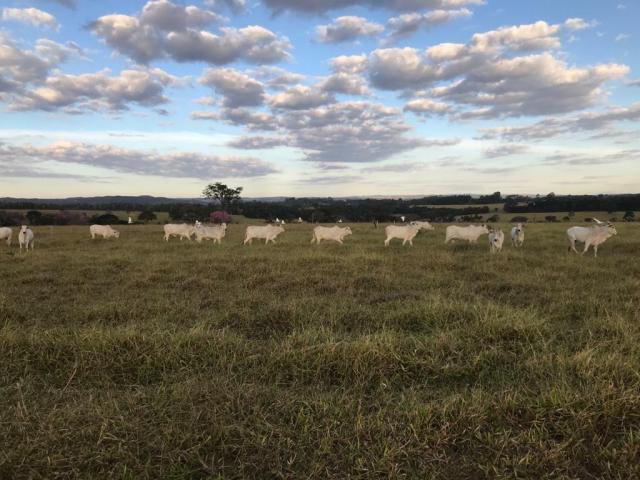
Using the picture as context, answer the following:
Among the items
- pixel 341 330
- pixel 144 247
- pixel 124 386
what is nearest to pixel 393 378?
pixel 341 330

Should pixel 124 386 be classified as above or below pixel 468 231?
below

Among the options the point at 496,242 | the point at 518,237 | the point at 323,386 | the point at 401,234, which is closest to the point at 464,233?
the point at 518,237

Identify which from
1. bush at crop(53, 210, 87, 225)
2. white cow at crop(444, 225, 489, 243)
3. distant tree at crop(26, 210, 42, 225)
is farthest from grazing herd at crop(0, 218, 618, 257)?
distant tree at crop(26, 210, 42, 225)

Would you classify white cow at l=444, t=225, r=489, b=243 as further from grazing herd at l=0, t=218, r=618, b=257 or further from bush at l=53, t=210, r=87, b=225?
bush at l=53, t=210, r=87, b=225

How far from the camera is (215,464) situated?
3533mm

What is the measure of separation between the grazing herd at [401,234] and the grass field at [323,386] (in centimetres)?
726

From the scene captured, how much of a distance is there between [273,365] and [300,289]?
16.2 feet

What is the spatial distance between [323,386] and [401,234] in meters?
16.2

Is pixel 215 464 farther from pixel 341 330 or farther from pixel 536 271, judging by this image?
pixel 536 271

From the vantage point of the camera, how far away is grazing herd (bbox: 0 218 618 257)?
16.3 m

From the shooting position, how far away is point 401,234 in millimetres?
20578

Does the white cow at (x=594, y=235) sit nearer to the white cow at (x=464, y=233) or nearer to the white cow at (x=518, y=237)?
the white cow at (x=518, y=237)

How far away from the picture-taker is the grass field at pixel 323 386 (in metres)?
3.55

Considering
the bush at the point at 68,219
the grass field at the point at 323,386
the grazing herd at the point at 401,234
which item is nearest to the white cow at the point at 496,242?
the grazing herd at the point at 401,234
